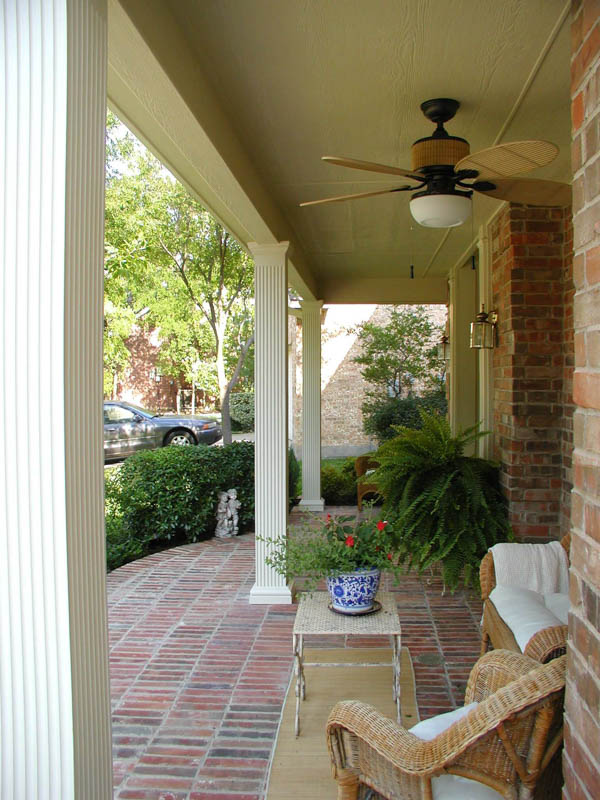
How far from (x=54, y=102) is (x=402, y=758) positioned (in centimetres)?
157

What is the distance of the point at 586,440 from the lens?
145 centimetres

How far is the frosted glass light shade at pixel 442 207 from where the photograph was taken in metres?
2.83

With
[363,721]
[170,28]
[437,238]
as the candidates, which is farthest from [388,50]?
[437,238]

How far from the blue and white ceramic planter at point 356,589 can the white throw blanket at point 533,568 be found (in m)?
0.59

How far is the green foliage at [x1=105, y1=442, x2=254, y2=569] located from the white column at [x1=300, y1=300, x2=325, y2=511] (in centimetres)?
149

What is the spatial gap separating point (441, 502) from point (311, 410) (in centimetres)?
411

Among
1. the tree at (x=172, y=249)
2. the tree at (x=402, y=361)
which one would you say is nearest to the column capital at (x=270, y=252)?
the tree at (x=172, y=249)

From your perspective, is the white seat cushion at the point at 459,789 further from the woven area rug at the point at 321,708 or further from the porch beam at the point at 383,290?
the porch beam at the point at 383,290

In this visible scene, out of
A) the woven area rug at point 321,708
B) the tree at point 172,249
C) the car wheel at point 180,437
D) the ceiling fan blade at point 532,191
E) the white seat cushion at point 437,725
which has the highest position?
the tree at point 172,249

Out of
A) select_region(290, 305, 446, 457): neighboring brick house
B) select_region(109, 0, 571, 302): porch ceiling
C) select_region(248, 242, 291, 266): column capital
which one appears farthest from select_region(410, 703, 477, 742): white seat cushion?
select_region(290, 305, 446, 457): neighboring brick house

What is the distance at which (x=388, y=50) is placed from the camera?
2.27 meters

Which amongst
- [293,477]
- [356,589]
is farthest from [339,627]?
[293,477]

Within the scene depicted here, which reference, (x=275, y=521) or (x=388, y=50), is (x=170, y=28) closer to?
(x=388, y=50)

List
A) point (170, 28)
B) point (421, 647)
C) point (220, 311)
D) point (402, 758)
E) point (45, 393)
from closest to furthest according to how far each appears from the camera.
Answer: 1. point (45, 393)
2. point (402, 758)
3. point (170, 28)
4. point (421, 647)
5. point (220, 311)
